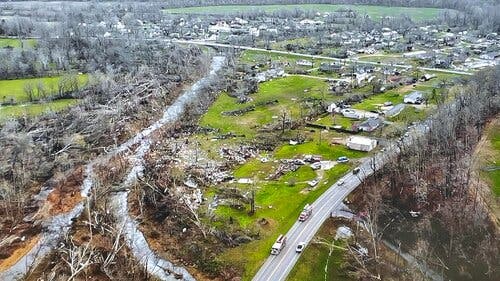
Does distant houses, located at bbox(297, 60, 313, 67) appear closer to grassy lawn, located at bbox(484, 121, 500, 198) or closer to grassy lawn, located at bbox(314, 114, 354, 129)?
grassy lawn, located at bbox(314, 114, 354, 129)

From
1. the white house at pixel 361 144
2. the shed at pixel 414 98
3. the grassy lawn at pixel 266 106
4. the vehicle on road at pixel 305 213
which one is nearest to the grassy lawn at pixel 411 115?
the shed at pixel 414 98

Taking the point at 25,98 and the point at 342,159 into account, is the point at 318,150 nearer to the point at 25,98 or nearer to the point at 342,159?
the point at 342,159

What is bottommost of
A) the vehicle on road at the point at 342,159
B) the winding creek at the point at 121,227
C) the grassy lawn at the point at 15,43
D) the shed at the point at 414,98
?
the winding creek at the point at 121,227

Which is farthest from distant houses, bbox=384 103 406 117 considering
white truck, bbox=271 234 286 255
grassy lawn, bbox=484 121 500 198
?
white truck, bbox=271 234 286 255

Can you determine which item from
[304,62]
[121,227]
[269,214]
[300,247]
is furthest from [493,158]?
[304,62]

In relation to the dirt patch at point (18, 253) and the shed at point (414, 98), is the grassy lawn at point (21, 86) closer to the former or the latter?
the dirt patch at point (18, 253)

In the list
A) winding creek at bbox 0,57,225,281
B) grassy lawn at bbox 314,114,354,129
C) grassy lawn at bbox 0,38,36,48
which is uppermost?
grassy lawn at bbox 0,38,36,48
